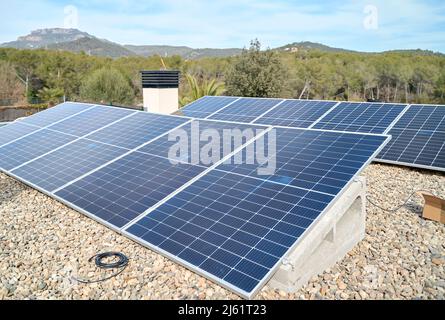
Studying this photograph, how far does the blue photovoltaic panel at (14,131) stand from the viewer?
43.4 feet

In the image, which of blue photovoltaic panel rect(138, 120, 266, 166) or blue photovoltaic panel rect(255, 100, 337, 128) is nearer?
blue photovoltaic panel rect(138, 120, 266, 166)

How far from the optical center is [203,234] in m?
5.89

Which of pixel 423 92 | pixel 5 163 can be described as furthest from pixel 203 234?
pixel 423 92

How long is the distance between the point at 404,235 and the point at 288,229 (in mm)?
3584

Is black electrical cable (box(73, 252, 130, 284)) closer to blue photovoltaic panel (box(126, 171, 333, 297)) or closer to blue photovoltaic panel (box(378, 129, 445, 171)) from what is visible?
blue photovoltaic panel (box(126, 171, 333, 297))

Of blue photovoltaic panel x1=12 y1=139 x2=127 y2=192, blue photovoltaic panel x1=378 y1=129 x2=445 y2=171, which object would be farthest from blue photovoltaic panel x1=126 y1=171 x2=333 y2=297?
blue photovoltaic panel x1=378 y1=129 x2=445 y2=171

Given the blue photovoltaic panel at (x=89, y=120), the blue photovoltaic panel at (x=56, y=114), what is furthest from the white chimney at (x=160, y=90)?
the blue photovoltaic panel at (x=89, y=120)

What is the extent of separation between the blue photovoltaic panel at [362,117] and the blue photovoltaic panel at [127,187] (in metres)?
8.61

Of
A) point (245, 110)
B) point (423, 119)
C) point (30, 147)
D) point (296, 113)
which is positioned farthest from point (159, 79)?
point (423, 119)

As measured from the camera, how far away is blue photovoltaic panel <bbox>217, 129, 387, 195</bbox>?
6453 millimetres

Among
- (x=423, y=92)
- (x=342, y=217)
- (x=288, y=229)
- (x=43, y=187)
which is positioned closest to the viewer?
(x=288, y=229)

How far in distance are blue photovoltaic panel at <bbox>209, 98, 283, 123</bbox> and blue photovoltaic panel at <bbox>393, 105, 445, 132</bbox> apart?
20.1 feet

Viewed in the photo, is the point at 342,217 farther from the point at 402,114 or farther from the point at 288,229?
the point at 402,114
